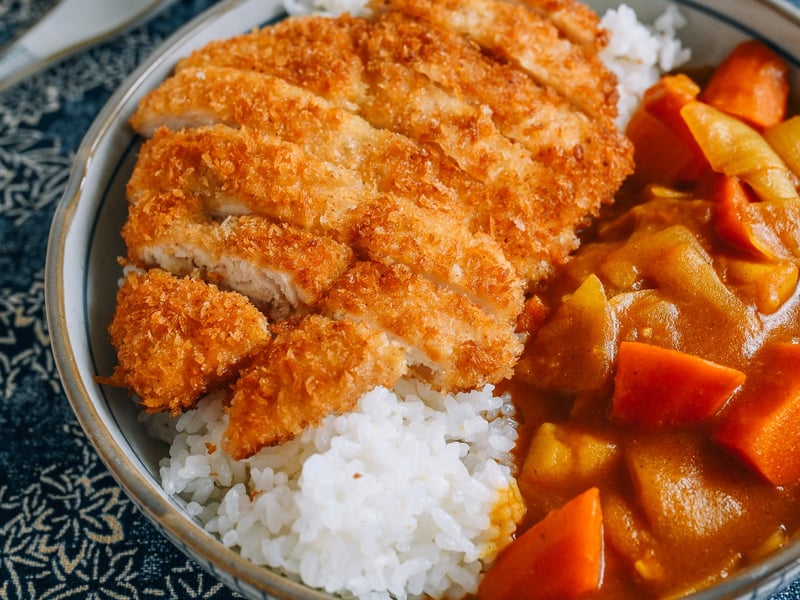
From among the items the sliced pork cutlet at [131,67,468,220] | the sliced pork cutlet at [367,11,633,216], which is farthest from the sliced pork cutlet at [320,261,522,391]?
the sliced pork cutlet at [367,11,633,216]

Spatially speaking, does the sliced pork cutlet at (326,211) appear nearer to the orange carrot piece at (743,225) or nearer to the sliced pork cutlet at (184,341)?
the sliced pork cutlet at (184,341)

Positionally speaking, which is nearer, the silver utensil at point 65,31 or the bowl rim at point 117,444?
the bowl rim at point 117,444

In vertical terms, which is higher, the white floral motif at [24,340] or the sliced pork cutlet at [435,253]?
the sliced pork cutlet at [435,253]

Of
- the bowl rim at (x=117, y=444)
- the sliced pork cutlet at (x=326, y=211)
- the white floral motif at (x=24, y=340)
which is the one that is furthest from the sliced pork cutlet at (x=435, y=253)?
the white floral motif at (x=24, y=340)

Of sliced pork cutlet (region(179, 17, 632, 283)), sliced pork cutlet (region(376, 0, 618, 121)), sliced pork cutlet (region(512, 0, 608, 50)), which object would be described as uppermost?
sliced pork cutlet (region(512, 0, 608, 50))

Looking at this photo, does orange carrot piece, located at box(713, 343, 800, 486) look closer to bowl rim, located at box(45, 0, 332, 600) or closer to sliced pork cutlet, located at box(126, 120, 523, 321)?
sliced pork cutlet, located at box(126, 120, 523, 321)

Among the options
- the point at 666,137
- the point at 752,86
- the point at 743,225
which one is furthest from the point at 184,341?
the point at 752,86

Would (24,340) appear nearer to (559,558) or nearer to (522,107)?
(522,107)
